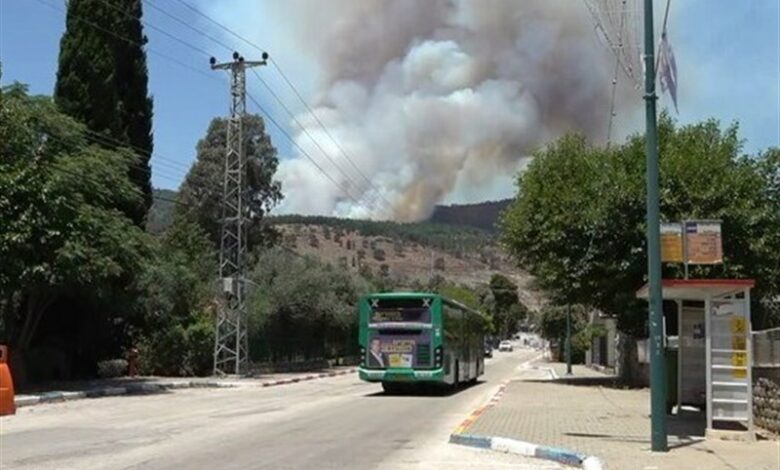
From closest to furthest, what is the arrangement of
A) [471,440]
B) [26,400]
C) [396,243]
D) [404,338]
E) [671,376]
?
1. [471,440]
2. [671,376]
3. [26,400]
4. [404,338]
5. [396,243]

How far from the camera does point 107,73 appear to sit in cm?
3703

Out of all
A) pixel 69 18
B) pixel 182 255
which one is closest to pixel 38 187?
pixel 69 18

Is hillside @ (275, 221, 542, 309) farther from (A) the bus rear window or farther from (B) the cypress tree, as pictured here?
(A) the bus rear window

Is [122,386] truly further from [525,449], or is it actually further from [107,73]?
[525,449]

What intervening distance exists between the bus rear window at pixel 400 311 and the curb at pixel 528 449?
1345 centimetres

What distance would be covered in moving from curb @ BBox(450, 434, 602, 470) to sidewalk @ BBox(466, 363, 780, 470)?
0.25 meters

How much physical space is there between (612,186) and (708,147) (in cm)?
398

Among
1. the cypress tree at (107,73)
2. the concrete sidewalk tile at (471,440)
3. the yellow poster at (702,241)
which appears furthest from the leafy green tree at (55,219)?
the yellow poster at (702,241)

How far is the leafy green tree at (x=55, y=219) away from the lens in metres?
27.2

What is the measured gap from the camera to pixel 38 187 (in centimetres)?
2762

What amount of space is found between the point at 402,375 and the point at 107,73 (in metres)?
17.3

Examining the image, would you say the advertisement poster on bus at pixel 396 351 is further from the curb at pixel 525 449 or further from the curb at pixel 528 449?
the curb at pixel 528 449

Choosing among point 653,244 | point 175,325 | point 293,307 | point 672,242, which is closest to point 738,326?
point 672,242

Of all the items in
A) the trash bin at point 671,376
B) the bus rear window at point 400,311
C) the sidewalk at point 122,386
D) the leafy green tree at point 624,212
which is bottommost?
the sidewalk at point 122,386
